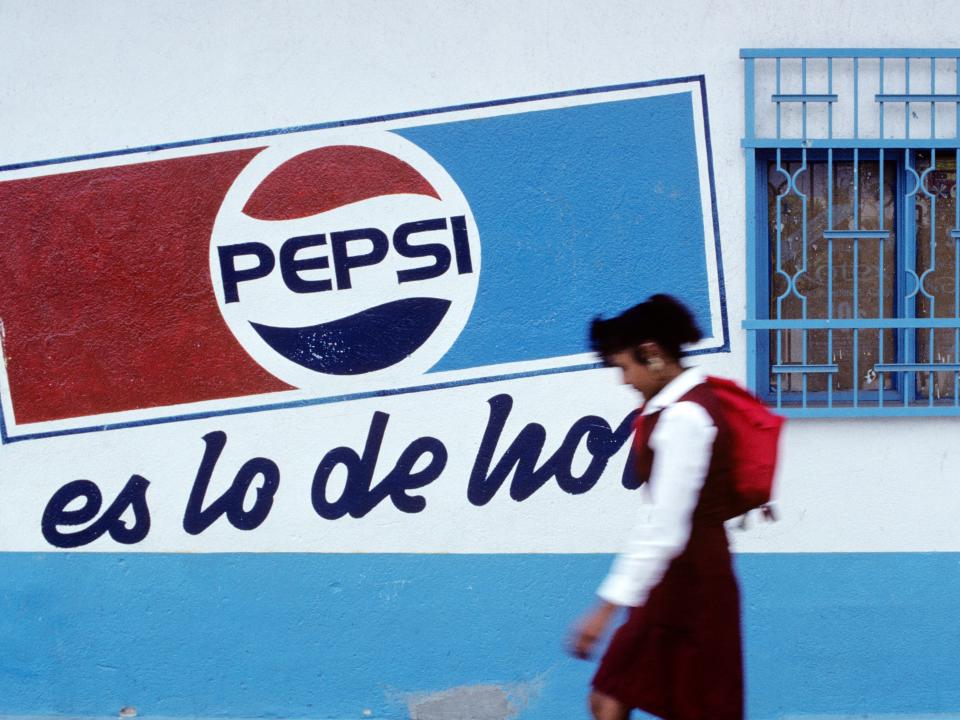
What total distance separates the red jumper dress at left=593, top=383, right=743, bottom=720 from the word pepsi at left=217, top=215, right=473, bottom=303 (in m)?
1.86

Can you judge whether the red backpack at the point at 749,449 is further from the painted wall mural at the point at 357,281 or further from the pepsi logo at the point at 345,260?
the pepsi logo at the point at 345,260

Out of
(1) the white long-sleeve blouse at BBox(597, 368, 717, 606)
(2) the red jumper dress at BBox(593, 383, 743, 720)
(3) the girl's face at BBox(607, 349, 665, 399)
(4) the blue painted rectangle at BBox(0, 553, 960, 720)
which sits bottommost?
(4) the blue painted rectangle at BBox(0, 553, 960, 720)

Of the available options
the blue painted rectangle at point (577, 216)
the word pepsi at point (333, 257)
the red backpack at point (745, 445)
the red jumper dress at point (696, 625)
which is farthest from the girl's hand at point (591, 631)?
the word pepsi at point (333, 257)

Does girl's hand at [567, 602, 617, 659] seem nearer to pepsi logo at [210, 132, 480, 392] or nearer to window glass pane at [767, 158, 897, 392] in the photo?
pepsi logo at [210, 132, 480, 392]

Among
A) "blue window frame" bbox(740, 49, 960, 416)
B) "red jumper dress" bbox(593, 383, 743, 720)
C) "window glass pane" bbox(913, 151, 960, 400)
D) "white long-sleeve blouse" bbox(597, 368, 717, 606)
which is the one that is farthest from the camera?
"window glass pane" bbox(913, 151, 960, 400)

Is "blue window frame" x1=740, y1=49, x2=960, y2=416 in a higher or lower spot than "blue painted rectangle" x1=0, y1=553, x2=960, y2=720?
higher

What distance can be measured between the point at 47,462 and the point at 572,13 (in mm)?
2926

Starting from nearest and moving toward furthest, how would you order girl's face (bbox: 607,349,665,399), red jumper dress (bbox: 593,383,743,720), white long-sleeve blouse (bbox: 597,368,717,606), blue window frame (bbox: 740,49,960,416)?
1. white long-sleeve blouse (bbox: 597,368,717,606)
2. red jumper dress (bbox: 593,383,743,720)
3. girl's face (bbox: 607,349,665,399)
4. blue window frame (bbox: 740,49,960,416)

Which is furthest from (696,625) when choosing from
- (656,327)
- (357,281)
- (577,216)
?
(357,281)

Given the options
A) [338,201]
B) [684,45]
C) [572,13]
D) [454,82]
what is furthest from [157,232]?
[684,45]

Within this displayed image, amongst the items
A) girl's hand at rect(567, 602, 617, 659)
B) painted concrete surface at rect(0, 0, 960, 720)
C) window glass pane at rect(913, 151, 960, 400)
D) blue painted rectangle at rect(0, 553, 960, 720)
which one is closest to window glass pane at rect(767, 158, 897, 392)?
window glass pane at rect(913, 151, 960, 400)

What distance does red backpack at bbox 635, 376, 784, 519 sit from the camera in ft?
8.99

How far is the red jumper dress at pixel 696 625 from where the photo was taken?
2.78 metres

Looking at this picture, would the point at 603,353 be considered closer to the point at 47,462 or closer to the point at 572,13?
the point at 572,13
